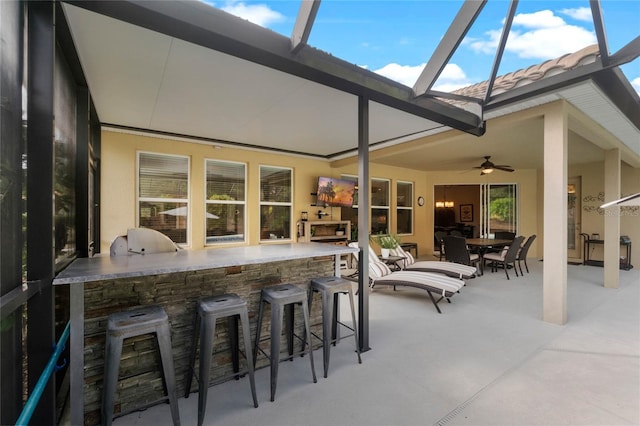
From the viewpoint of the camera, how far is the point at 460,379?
2.45 metres

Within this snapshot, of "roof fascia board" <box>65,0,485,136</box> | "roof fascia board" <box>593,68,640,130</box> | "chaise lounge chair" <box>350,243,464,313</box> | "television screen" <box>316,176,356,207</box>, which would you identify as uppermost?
"roof fascia board" <box>593,68,640,130</box>

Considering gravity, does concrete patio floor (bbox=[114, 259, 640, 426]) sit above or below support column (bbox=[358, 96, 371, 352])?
below

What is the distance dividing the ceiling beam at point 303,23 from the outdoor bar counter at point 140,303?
1.74 m

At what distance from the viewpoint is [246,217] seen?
21.2 ft

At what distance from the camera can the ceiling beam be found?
2.11 metres

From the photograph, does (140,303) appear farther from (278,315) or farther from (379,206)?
(379,206)

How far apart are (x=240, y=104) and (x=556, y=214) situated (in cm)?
429

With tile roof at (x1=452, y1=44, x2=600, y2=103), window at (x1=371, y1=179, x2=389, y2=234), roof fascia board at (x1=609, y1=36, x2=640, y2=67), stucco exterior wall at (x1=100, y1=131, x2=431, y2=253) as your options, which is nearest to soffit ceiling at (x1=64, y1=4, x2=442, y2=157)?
stucco exterior wall at (x1=100, y1=131, x2=431, y2=253)

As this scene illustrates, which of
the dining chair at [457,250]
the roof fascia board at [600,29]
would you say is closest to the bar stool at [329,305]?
the roof fascia board at [600,29]

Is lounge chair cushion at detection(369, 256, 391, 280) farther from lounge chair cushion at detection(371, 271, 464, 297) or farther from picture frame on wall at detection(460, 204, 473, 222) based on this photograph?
picture frame on wall at detection(460, 204, 473, 222)

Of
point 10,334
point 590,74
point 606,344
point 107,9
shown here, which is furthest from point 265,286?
point 590,74

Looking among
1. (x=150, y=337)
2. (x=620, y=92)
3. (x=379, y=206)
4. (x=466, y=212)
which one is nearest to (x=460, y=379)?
(x=150, y=337)

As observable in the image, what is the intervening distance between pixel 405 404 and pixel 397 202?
24.9 ft

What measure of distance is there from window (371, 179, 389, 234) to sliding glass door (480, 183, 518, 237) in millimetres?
3380
